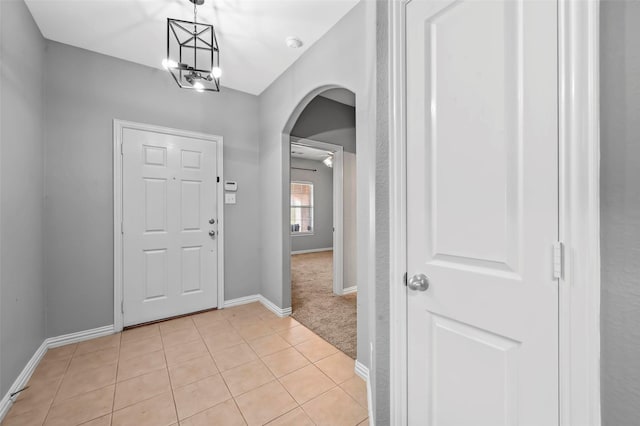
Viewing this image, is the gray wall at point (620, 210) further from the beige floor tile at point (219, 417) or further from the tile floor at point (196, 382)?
the beige floor tile at point (219, 417)

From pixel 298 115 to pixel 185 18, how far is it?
1.25 metres

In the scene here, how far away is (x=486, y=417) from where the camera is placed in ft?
2.96

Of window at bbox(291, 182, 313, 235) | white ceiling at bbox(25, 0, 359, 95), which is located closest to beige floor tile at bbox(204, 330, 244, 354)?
white ceiling at bbox(25, 0, 359, 95)

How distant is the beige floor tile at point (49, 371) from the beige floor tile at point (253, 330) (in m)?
1.32

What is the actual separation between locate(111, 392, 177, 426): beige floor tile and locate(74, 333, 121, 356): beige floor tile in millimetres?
1029

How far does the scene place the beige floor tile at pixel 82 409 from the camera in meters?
1.54

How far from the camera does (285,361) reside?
2.12 metres

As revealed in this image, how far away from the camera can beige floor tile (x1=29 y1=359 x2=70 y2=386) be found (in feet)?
6.25

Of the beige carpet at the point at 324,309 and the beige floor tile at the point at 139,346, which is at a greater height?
the beige carpet at the point at 324,309

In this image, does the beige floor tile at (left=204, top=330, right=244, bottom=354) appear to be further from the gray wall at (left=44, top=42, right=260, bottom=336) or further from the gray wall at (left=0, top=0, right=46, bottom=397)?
the gray wall at (left=0, top=0, right=46, bottom=397)

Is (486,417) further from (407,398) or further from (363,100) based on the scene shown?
(363,100)

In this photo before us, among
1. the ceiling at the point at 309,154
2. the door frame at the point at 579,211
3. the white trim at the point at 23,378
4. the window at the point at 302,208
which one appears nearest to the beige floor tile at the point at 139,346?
the white trim at the point at 23,378

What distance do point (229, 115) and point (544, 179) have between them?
10.8ft

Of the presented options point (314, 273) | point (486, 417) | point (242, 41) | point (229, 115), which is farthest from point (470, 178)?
point (314, 273)
